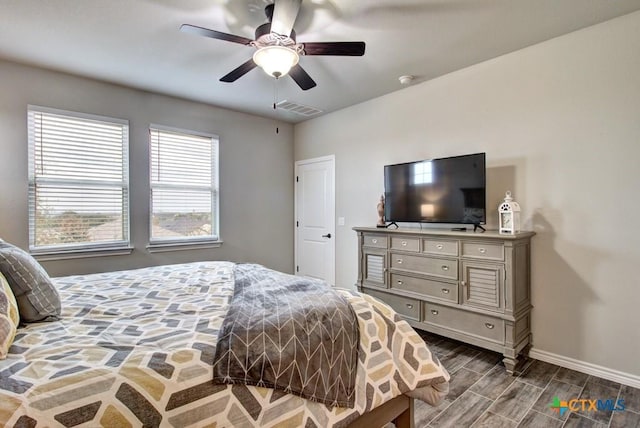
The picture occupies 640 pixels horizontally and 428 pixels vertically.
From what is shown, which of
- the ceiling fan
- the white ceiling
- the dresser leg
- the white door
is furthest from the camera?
the white door

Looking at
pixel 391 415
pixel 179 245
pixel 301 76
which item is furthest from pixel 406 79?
pixel 179 245

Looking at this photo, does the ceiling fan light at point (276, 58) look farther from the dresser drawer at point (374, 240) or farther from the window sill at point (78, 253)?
the window sill at point (78, 253)

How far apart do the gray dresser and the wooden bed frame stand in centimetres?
128

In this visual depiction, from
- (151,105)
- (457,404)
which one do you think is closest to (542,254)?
(457,404)

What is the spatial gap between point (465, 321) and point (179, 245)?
11.0ft

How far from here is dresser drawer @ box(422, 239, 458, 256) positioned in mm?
2871

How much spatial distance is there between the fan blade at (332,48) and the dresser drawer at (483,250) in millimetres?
1790

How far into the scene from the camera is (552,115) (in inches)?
107

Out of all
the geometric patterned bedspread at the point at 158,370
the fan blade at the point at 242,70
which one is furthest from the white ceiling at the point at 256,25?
the geometric patterned bedspread at the point at 158,370

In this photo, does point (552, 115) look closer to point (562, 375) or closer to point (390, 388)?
point (562, 375)

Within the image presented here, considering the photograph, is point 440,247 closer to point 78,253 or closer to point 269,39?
point 269,39

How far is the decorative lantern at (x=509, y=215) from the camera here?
105 inches

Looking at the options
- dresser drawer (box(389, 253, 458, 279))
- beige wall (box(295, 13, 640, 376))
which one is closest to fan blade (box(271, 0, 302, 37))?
beige wall (box(295, 13, 640, 376))

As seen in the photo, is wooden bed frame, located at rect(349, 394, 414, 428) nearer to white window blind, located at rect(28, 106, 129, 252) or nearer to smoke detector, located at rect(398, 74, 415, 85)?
smoke detector, located at rect(398, 74, 415, 85)
